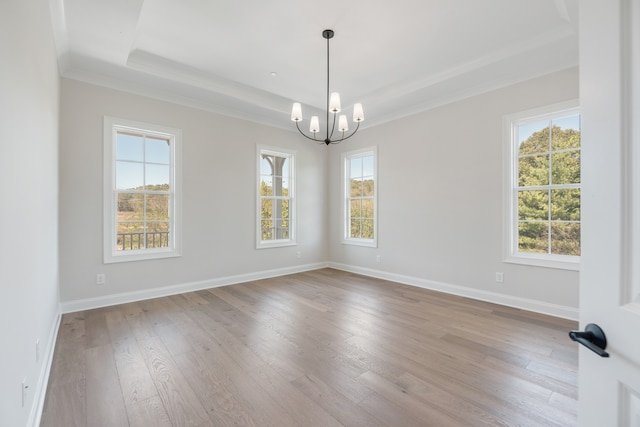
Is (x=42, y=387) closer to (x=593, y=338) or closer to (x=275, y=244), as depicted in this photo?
(x=593, y=338)

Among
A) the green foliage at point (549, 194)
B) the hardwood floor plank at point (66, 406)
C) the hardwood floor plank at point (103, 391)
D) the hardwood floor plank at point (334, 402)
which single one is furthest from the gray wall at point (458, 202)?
the hardwood floor plank at point (66, 406)

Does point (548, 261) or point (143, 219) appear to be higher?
point (143, 219)

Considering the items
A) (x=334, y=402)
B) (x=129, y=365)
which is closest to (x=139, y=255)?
(x=129, y=365)

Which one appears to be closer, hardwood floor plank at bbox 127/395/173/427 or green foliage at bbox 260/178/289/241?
hardwood floor plank at bbox 127/395/173/427

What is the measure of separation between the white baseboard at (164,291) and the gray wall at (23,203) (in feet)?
4.60

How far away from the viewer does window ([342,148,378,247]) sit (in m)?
5.37

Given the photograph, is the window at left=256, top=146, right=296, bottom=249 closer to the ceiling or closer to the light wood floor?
the ceiling

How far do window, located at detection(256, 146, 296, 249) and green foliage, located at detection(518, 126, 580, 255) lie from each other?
12.2 feet

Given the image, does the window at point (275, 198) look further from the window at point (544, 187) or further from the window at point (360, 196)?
the window at point (544, 187)

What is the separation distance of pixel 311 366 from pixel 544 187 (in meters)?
3.37

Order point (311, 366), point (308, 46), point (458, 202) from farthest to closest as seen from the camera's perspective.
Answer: point (458, 202) → point (308, 46) → point (311, 366)

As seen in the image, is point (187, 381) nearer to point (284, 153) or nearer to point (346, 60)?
point (346, 60)

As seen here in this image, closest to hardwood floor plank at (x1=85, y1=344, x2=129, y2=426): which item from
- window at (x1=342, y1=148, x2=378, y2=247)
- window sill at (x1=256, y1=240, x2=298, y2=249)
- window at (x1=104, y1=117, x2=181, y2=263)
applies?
window at (x1=104, y1=117, x2=181, y2=263)

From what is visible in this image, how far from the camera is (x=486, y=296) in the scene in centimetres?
385
